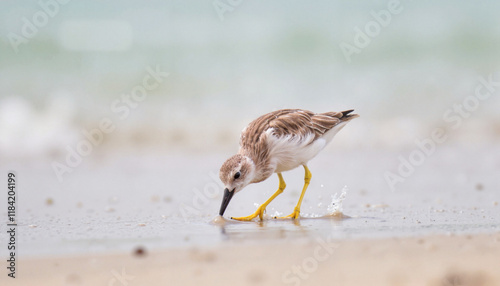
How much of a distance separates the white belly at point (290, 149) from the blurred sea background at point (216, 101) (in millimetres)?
781

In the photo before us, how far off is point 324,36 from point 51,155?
8.17 metres

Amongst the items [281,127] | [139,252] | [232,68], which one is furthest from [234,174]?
[232,68]

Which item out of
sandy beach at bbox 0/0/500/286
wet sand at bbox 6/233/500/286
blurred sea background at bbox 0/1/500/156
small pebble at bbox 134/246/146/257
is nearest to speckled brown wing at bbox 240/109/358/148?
sandy beach at bbox 0/0/500/286

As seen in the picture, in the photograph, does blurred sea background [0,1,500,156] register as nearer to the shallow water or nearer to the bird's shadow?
the shallow water

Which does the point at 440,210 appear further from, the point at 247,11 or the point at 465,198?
the point at 247,11

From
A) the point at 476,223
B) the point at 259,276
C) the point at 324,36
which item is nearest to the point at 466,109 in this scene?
the point at 324,36

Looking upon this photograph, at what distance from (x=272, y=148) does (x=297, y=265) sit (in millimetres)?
2956

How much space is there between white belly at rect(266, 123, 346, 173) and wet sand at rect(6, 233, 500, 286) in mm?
2234

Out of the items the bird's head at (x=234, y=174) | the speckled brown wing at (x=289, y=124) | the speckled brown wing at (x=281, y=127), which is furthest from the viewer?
the speckled brown wing at (x=289, y=124)

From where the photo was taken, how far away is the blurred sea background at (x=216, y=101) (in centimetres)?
834

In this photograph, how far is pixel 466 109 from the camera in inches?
575

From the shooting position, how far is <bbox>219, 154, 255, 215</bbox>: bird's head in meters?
7.27

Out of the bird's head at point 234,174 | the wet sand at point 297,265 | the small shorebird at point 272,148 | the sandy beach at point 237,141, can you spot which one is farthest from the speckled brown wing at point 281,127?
the wet sand at point 297,265

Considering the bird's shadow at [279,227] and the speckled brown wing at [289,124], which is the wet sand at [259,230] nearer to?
the bird's shadow at [279,227]
